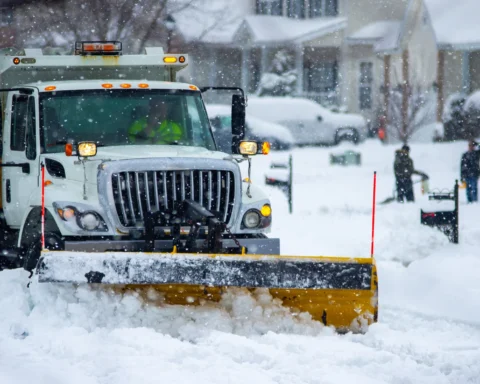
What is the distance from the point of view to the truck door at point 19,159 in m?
9.10

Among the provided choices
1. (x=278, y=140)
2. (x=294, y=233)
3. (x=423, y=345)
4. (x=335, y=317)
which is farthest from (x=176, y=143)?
(x=278, y=140)

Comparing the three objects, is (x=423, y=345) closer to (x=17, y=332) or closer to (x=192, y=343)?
(x=192, y=343)

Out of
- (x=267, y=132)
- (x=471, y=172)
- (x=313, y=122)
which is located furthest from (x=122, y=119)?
(x=313, y=122)

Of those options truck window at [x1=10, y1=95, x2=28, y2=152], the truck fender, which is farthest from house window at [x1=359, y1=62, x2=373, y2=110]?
the truck fender

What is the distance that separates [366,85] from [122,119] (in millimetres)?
34716

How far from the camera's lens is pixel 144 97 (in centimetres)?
941

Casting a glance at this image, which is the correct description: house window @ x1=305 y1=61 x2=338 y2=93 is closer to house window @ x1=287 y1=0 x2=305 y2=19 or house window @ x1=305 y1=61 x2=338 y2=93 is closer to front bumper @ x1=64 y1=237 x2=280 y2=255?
house window @ x1=287 y1=0 x2=305 y2=19

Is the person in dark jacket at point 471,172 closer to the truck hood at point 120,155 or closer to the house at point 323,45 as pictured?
the truck hood at point 120,155

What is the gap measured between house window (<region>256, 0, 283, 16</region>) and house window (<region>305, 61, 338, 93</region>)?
10.8ft

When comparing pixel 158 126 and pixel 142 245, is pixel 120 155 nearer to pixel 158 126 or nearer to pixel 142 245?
pixel 142 245

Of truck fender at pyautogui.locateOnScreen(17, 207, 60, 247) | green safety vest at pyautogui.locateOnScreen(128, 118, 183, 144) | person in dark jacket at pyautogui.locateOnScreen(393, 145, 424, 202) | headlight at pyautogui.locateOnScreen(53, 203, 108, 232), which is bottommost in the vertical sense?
person in dark jacket at pyautogui.locateOnScreen(393, 145, 424, 202)

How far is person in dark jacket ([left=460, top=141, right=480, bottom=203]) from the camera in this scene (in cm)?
2047

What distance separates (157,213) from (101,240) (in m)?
0.51

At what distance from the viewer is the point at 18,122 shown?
9492 millimetres
